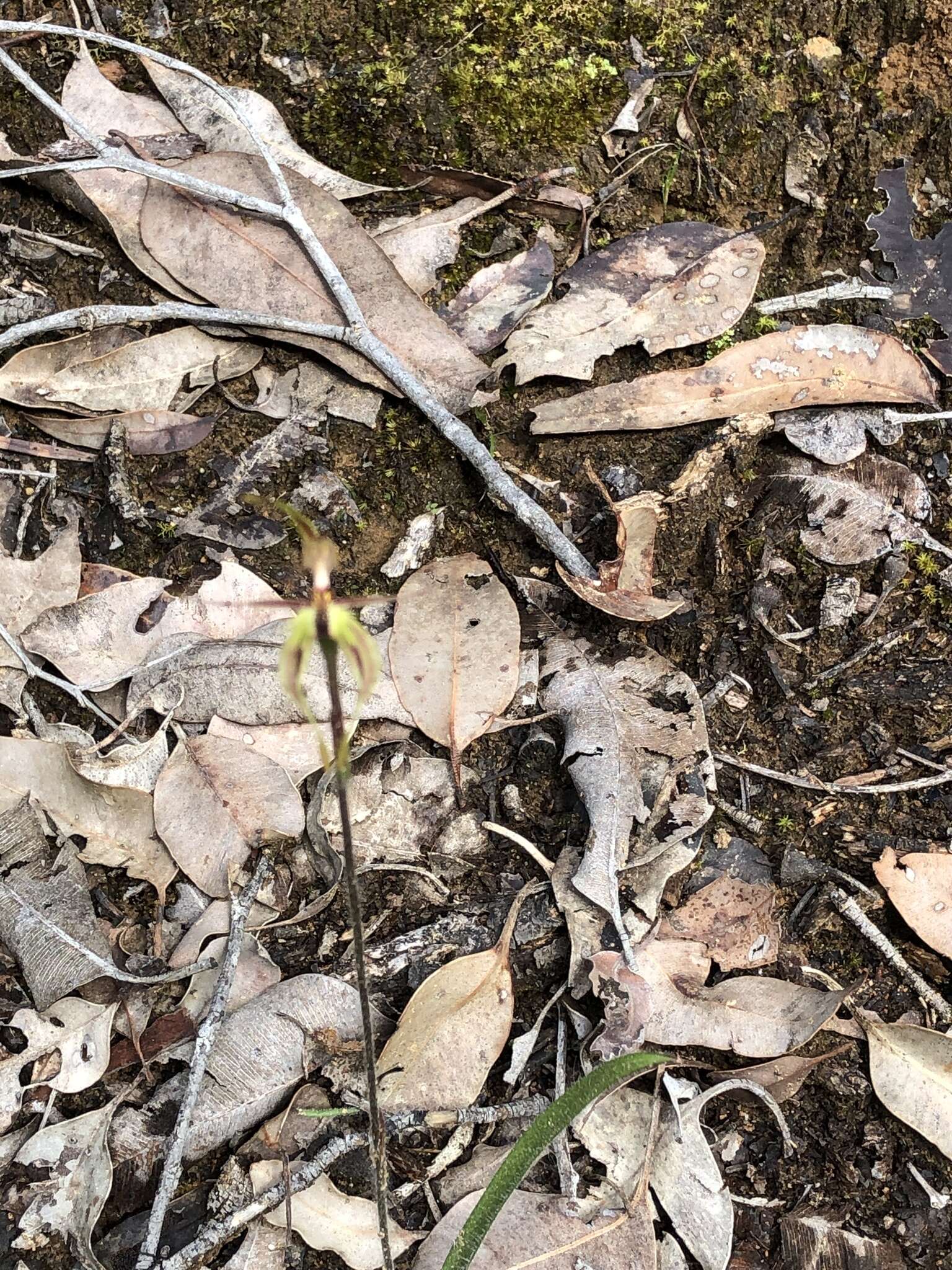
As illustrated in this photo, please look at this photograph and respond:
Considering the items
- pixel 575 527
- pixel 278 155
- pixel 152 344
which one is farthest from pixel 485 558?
pixel 278 155

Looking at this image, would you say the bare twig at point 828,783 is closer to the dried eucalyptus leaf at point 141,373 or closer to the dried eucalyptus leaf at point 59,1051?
the dried eucalyptus leaf at point 59,1051

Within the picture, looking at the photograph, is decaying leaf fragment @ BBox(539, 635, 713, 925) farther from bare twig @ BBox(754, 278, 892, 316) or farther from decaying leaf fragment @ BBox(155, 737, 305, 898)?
bare twig @ BBox(754, 278, 892, 316)

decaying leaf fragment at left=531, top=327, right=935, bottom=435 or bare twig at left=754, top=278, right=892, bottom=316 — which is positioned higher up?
bare twig at left=754, top=278, right=892, bottom=316

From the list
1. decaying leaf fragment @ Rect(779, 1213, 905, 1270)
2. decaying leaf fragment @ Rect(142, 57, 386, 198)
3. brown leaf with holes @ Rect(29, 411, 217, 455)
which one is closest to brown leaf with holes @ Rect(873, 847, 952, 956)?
decaying leaf fragment @ Rect(779, 1213, 905, 1270)

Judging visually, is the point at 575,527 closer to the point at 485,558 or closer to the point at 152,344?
the point at 485,558

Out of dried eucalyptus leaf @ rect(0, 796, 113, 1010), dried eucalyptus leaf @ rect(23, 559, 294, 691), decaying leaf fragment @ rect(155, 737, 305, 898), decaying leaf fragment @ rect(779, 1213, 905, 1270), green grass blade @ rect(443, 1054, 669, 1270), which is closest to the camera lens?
green grass blade @ rect(443, 1054, 669, 1270)

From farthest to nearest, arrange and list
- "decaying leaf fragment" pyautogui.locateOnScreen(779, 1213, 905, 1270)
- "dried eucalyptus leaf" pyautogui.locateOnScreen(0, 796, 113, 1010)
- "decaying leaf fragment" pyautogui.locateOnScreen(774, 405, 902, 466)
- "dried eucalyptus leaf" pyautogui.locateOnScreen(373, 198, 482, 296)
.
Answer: "dried eucalyptus leaf" pyautogui.locateOnScreen(373, 198, 482, 296) < "decaying leaf fragment" pyautogui.locateOnScreen(774, 405, 902, 466) < "dried eucalyptus leaf" pyautogui.locateOnScreen(0, 796, 113, 1010) < "decaying leaf fragment" pyautogui.locateOnScreen(779, 1213, 905, 1270)
